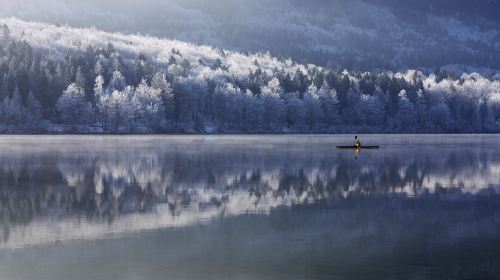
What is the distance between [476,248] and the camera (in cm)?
2955

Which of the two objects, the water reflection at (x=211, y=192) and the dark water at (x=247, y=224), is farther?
the water reflection at (x=211, y=192)

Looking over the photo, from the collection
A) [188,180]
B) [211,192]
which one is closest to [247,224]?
[211,192]

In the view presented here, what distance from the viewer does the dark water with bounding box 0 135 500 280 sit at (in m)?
25.7

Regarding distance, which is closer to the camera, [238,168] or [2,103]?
[238,168]

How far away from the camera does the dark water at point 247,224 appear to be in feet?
84.4

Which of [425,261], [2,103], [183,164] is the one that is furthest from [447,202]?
[2,103]

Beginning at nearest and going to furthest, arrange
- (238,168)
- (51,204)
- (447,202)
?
(51,204) < (447,202) < (238,168)

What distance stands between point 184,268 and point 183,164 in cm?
4992

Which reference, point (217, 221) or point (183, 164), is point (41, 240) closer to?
point (217, 221)

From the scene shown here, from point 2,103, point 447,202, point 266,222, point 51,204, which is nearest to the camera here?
point 266,222

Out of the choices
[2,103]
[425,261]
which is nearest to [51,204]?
[425,261]

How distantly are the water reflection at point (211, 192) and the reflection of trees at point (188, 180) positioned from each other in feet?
0.24

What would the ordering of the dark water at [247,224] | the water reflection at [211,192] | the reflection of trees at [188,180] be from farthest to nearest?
1. the reflection of trees at [188,180]
2. the water reflection at [211,192]
3. the dark water at [247,224]

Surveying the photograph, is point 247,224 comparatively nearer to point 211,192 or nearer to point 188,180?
point 211,192
